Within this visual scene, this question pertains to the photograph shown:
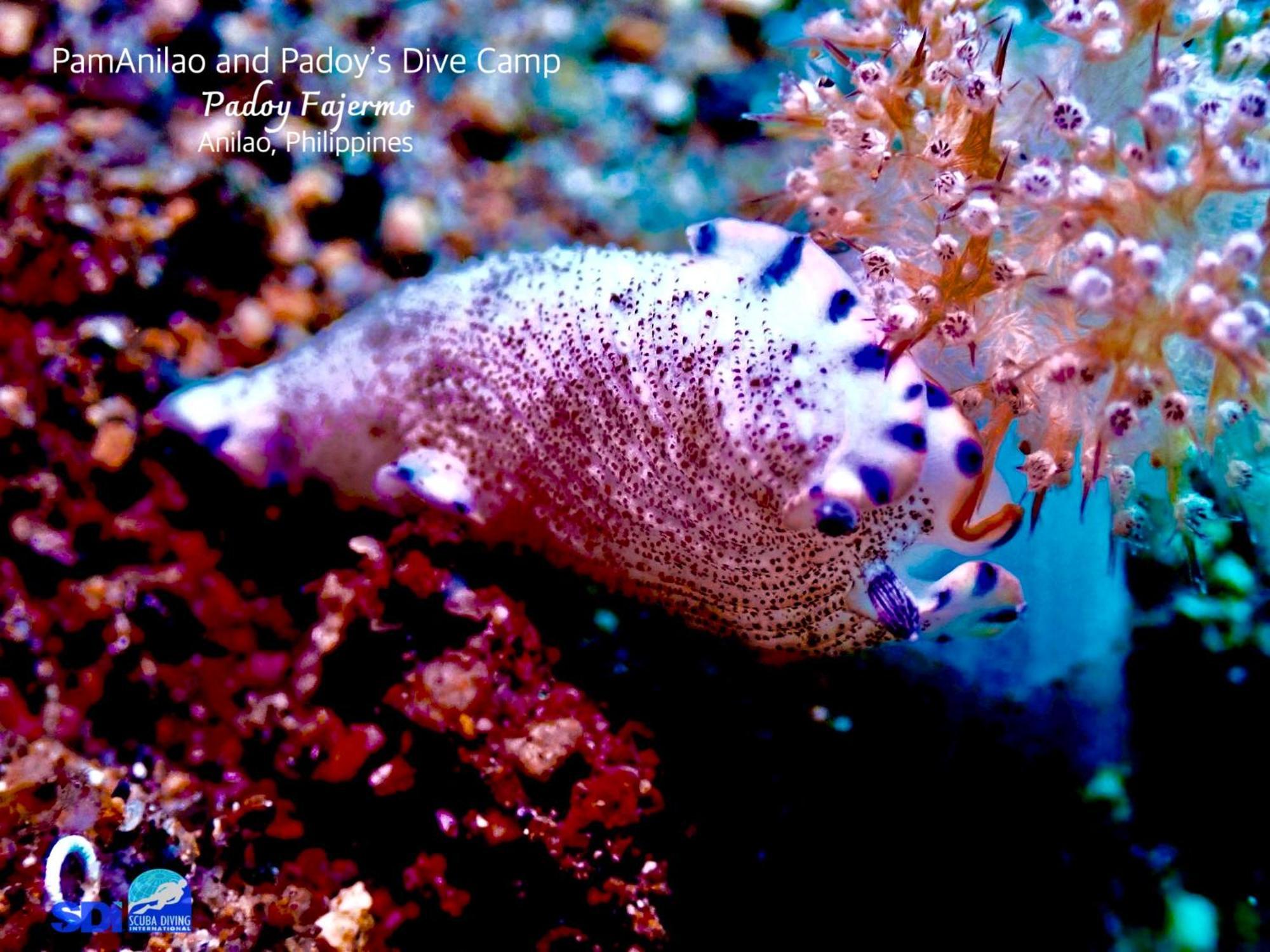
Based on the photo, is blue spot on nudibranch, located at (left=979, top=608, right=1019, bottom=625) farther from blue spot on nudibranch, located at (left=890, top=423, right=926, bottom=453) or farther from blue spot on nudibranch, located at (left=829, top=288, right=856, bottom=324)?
blue spot on nudibranch, located at (left=829, top=288, right=856, bottom=324)

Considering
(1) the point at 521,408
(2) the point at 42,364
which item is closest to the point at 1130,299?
(1) the point at 521,408

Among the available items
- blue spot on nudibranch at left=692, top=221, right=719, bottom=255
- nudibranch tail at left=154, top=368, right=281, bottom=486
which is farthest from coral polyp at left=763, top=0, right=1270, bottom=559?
nudibranch tail at left=154, top=368, right=281, bottom=486

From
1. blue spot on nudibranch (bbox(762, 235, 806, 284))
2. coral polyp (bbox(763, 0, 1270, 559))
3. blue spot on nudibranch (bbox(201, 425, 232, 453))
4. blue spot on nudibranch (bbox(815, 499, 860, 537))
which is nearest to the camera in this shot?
coral polyp (bbox(763, 0, 1270, 559))

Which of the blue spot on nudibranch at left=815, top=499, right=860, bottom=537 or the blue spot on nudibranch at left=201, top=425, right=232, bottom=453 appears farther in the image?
the blue spot on nudibranch at left=201, top=425, right=232, bottom=453

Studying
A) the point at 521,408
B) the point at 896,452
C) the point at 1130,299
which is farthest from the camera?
the point at 521,408

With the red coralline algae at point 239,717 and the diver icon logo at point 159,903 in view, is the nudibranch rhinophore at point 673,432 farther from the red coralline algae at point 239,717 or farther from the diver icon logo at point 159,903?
the diver icon logo at point 159,903

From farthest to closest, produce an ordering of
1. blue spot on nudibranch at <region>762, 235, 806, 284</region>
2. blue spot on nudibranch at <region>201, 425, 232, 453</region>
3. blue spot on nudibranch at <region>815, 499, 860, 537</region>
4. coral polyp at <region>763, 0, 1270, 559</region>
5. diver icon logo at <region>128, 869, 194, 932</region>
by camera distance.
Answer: blue spot on nudibranch at <region>201, 425, 232, 453</region> → diver icon logo at <region>128, 869, 194, 932</region> → blue spot on nudibranch at <region>762, 235, 806, 284</region> → blue spot on nudibranch at <region>815, 499, 860, 537</region> → coral polyp at <region>763, 0, 1270, 559</region>

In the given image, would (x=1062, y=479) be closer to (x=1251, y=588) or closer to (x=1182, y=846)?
(x=1251, y=588)

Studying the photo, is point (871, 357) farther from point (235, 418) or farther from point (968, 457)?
point (235, 418)

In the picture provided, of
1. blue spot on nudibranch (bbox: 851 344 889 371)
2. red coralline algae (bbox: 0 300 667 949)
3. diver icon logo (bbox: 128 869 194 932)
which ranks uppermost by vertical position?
blue spot on nudibranch (bbox: 851 344 889 371)
